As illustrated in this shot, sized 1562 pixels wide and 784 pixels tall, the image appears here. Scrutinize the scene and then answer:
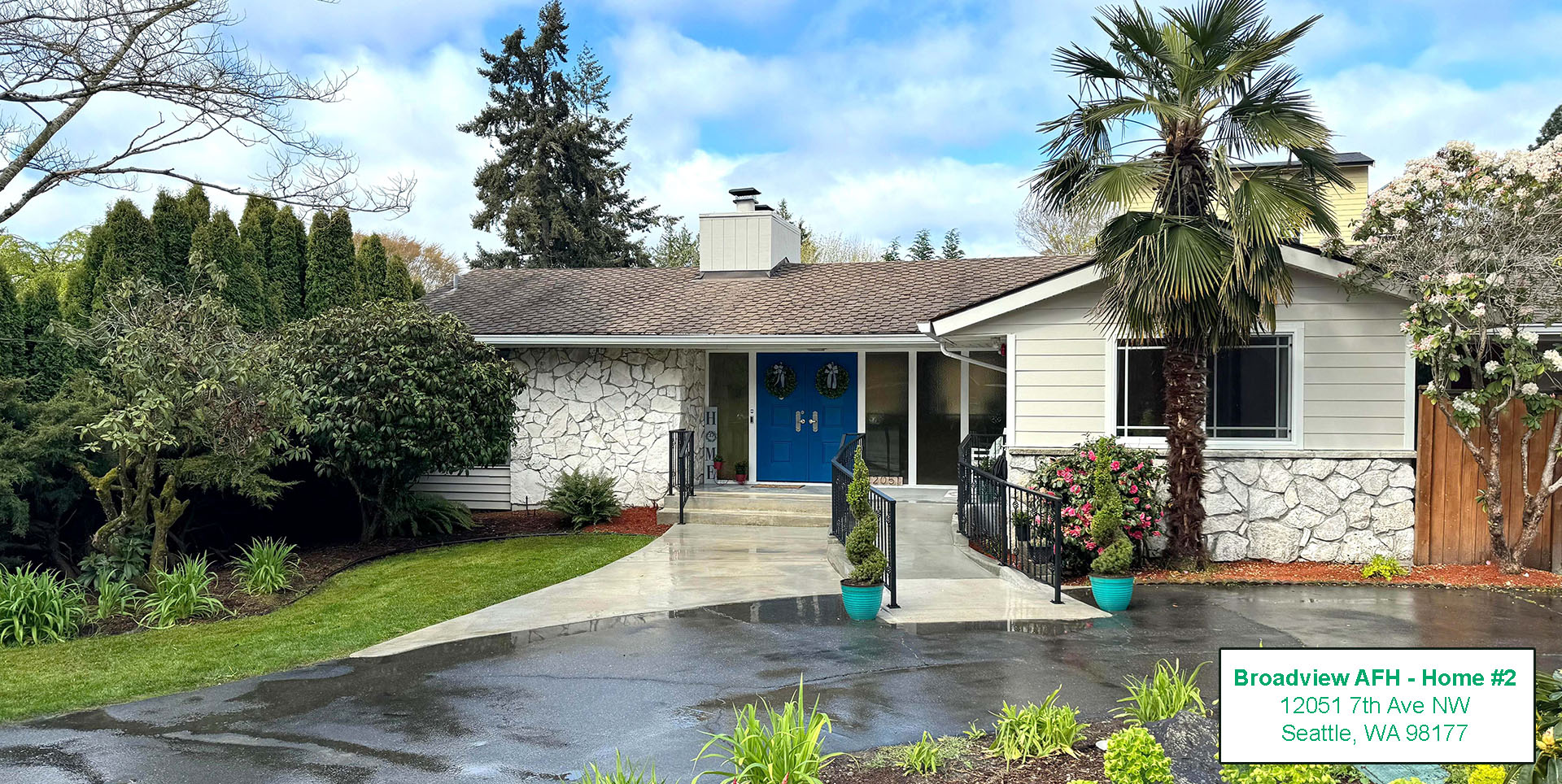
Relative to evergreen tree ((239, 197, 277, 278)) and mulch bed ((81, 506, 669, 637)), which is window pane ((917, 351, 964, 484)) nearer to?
mulch bed ((81, 506, 669, 637))

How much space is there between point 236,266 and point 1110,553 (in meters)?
11.2

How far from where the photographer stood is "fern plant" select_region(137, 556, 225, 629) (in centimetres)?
833

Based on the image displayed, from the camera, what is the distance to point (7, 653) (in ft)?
24.2

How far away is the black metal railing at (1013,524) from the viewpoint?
8875 mm

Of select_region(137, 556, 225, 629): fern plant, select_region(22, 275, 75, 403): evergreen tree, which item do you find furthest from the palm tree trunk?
select_region(22, 275, 75, 403): evergreen tree

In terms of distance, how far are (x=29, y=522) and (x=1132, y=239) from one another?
10856 millimetres

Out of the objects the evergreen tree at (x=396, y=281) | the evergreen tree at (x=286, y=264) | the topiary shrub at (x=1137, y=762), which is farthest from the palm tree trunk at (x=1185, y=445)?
the evergreen tree at (x=396, y=281)

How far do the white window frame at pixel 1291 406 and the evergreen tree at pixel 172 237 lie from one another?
35.3 ft

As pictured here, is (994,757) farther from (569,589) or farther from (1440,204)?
(1440,204)

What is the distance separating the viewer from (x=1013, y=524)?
10.1 meters

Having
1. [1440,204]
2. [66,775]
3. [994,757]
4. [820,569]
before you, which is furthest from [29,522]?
[1440,204]

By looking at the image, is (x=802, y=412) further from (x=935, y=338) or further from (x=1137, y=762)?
(x=1137, y=762)

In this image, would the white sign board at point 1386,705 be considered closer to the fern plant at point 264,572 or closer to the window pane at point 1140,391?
the window pane at point 1140,391

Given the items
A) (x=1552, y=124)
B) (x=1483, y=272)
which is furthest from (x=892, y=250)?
(x=1483, y=272)
